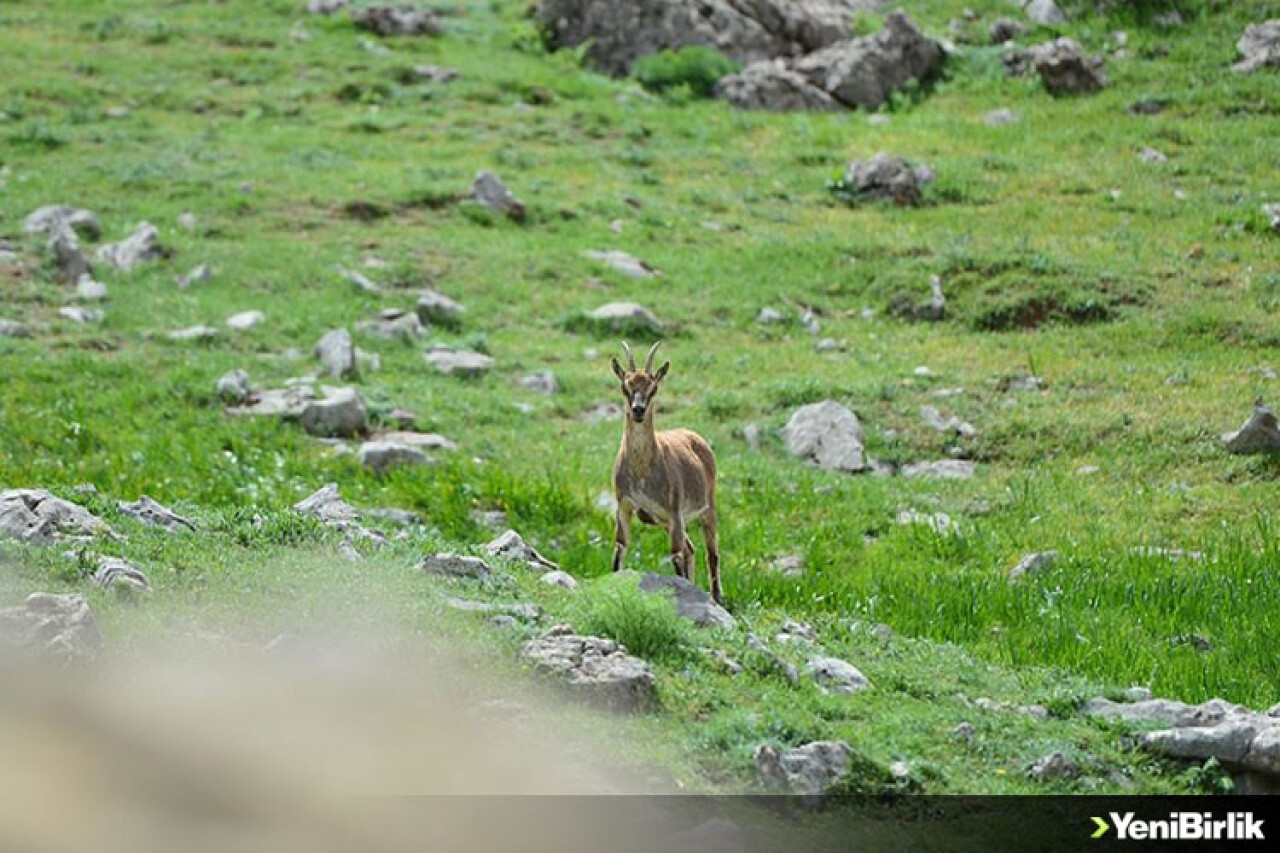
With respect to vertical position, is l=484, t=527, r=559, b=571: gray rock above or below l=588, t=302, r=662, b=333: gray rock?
above

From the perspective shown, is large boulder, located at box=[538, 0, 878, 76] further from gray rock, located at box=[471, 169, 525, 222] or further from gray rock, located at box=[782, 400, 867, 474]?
gray rock, located at box=[782, 400, 867, 474]

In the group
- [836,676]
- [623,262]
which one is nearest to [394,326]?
[623,262]

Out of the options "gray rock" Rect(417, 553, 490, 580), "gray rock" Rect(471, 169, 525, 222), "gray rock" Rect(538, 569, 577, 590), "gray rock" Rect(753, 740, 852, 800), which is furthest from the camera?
"gray rock" Rect(471, 169, 525, 222)

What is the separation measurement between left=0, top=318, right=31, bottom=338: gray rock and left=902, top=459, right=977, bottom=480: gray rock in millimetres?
11139

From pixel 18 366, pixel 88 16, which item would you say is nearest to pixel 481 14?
pixel 88 16

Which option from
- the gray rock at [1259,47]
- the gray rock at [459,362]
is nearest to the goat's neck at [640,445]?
the gray rock at [459,362]

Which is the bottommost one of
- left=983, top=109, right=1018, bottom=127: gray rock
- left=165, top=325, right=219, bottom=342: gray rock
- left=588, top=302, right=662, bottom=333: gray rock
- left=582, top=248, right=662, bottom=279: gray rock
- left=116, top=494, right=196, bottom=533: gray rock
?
left=165, top=325, right=219, bottom=342: gray rock

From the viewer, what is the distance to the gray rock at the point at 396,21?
35438 mm

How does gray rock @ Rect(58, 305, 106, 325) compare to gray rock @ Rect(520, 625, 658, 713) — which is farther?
gray rock @ Rect(58, 305, 106, 325)

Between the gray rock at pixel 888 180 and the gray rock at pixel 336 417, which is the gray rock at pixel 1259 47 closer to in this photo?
the gray rock at pixel 888 180

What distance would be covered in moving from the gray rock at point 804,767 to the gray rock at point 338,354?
1211 centimetres

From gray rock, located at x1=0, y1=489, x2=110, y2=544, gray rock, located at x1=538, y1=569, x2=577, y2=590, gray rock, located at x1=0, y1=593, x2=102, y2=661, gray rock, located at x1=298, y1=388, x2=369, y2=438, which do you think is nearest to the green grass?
gray rock, located at x1=298, y1=388, x2=369, y2=438

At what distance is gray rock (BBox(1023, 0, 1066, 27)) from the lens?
112 feet

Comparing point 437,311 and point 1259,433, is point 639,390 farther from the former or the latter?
point 437,311
